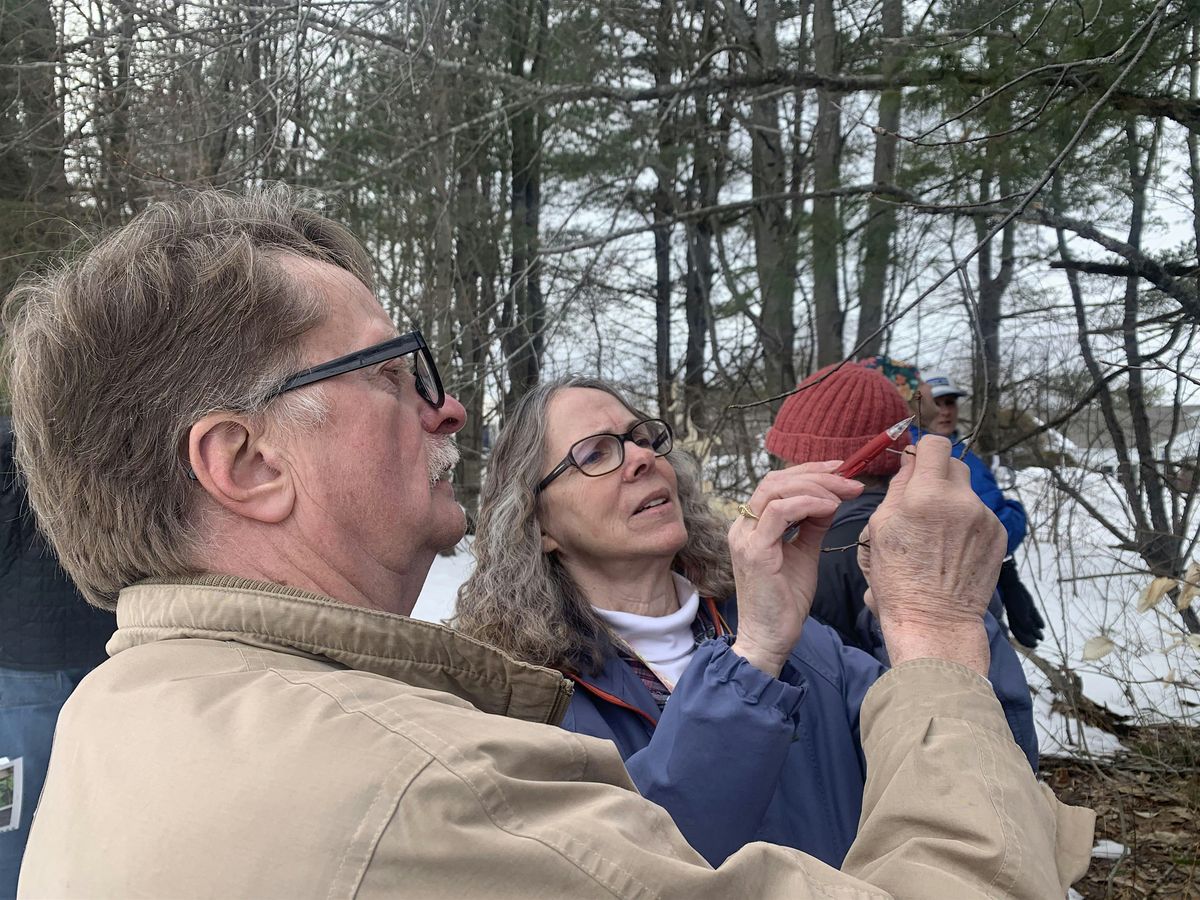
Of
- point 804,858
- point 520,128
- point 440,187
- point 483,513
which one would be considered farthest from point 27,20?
point 804,858

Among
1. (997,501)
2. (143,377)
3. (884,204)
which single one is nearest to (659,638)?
(143,377)

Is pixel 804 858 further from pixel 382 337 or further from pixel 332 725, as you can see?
pixel 382 337

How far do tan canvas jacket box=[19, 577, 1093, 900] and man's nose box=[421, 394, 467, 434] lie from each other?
0.38 meters

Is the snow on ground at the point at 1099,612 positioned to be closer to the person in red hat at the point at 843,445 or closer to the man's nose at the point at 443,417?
the person in red hat at the point at 843,445

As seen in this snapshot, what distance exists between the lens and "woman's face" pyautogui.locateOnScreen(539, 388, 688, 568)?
1.99m

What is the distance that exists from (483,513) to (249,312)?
1.13m

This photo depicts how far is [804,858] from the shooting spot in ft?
2.87

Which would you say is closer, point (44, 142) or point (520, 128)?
point (44, 142)

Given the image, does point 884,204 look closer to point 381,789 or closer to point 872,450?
point 872,450

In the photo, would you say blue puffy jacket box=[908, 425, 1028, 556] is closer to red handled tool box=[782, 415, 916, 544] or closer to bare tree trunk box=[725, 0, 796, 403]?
red handled tool box=[782, 415, 916, 544]

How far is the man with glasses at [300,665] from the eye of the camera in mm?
708

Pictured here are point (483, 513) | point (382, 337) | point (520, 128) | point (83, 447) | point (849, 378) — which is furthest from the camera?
point (520, 128)

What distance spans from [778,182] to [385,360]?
6263 mm

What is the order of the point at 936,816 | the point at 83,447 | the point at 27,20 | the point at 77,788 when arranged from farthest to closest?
the point at 27,20
the point at 83,447
the point at 936,816
the point at 77,788
